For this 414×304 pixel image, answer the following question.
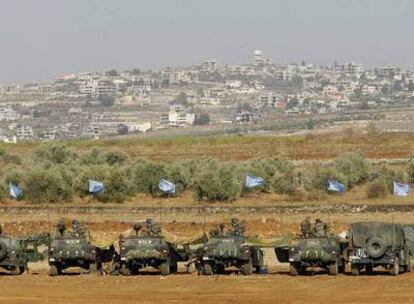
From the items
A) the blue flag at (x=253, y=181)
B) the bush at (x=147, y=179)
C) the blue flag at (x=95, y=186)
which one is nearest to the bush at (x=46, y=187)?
the blue flag at (x=95, y=186)

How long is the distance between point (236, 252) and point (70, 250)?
449 cm

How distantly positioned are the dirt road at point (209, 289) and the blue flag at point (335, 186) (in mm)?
35556

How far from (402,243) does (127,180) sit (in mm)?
40828

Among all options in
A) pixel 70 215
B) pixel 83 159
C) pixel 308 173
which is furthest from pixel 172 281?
pixel 83 159

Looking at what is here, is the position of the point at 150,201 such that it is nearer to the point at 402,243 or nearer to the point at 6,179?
the point at 6,179

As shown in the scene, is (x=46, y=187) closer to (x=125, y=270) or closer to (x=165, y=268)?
(x=125, y=270)

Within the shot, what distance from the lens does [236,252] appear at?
37625mm

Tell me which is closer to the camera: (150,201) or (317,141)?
(150,201)

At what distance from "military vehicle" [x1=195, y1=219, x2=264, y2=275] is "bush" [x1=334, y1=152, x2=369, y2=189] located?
141ft

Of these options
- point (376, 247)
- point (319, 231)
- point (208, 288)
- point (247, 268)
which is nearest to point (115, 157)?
point (247, 268)

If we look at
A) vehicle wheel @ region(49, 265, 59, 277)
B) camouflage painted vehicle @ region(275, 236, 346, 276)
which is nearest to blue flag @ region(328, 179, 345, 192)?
camouflage painted vehicle @ region(275, 236, 346, 276)

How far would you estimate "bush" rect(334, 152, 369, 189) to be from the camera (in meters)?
83.4

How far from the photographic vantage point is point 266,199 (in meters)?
77.2

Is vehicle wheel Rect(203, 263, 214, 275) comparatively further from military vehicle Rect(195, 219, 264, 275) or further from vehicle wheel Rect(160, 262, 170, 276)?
vehicle wheel Rect(160, 262, 170, 276)
